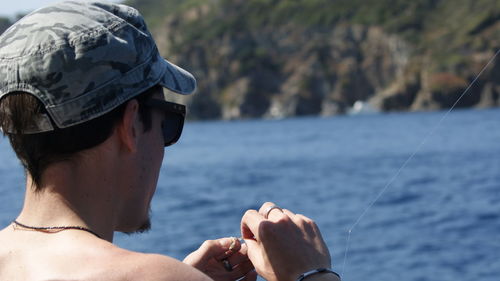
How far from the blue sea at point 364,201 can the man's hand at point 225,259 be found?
1625mm

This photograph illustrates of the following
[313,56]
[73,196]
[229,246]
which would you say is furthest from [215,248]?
[313,56]

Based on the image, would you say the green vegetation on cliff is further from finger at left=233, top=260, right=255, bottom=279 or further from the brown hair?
the brown hair

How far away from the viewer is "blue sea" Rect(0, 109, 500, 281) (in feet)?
41.7

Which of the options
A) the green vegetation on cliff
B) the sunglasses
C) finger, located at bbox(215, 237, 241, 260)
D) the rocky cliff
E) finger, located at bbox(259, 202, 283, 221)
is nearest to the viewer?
the sunglasses

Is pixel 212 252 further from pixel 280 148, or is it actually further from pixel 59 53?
pixel 280 148

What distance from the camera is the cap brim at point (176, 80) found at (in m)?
1.80

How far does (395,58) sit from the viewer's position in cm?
10800

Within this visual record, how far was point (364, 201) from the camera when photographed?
20031mm

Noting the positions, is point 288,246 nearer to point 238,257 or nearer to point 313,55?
point 238,257

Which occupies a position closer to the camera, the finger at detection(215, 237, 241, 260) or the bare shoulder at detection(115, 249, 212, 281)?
the bare shoulder at detection(115, 249, 212, 281)

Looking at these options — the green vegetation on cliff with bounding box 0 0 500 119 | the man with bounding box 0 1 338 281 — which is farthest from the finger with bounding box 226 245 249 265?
the green vegetation on cliff with bounding box 0 0 500 119

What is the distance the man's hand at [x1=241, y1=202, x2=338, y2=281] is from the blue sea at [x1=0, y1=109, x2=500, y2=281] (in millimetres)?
1880

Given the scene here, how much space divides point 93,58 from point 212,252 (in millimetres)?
733

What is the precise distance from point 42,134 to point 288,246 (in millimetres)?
582
